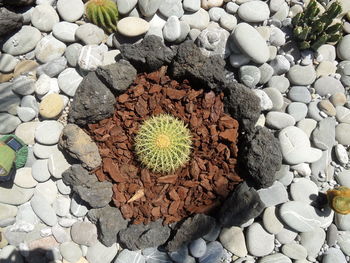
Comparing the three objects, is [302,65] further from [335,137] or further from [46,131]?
[46,131]

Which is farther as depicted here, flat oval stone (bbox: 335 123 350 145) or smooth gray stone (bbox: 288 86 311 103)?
smooth gray stone (bbox: 288 86 311 103)

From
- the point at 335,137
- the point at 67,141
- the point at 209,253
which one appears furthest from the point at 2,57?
the point at 335,137

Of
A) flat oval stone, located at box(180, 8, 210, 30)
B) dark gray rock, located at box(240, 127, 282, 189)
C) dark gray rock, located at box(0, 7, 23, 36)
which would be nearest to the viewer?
dark gray rock, located at box(240, 127, 282, 189)

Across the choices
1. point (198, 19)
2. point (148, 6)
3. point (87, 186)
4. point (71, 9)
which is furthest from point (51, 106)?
point (198, 19)

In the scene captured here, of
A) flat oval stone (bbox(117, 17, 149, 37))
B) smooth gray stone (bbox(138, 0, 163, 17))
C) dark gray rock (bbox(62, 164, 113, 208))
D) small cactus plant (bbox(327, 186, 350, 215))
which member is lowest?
dark gray rock (bbox(62, 164, 113, 208))

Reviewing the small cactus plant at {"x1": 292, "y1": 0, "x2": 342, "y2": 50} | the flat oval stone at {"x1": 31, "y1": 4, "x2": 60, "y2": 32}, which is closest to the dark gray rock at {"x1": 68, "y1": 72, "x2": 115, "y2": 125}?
the flat oval stone at {"x1": 31, "y1": 4, "x2": 60, "y2": 32}

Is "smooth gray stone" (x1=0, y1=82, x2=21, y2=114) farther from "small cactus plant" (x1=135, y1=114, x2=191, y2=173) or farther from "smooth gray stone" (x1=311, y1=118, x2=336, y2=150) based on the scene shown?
"smooth gray stone" (x1=311, y1=118, x2=336, y2=150)

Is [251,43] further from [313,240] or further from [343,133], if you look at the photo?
[313,240]
